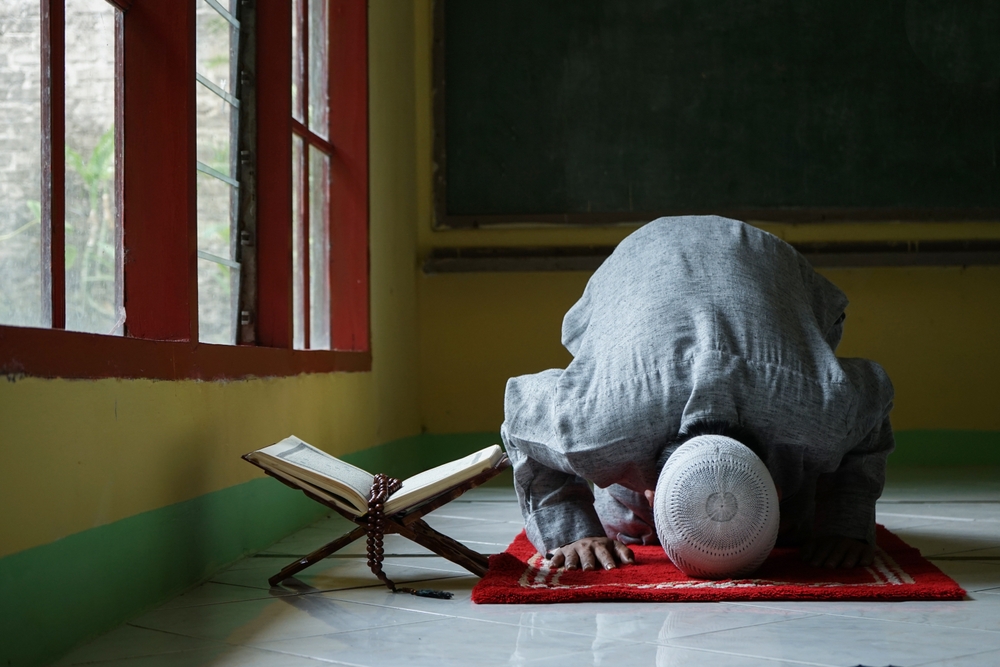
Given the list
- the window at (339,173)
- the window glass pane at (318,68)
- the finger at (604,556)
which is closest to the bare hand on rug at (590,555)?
the finger at (604,556)

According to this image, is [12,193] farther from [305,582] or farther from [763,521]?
[763,521]

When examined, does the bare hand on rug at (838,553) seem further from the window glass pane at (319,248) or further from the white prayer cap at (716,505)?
the window glass pane at (319,248)

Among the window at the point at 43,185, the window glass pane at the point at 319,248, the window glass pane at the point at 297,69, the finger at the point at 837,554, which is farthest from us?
the window glass pane at the point at 319,248

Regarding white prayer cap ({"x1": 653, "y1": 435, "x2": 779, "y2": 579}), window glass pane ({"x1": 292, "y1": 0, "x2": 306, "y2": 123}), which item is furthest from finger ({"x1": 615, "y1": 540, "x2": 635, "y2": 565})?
window glass pane ({"x1": 292, "y1": 0, "x2": 306, "y2": 123})

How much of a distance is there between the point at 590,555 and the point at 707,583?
350 millimetres

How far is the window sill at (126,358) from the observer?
1.89m

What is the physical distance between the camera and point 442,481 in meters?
2.46

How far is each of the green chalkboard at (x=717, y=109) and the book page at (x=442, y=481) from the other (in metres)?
3.62

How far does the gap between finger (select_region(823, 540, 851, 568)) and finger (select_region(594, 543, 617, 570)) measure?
0.52m

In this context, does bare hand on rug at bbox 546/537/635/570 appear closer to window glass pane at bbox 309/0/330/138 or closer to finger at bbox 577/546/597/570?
finger at bbox 577/546/597/570

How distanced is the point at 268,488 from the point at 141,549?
0.96 metres

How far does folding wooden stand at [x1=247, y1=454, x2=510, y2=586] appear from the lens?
249 cm

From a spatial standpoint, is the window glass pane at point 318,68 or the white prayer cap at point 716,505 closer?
the white prayer cap at point 716,505

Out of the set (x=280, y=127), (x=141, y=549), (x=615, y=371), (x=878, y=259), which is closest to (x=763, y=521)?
(x=615, y=371)
